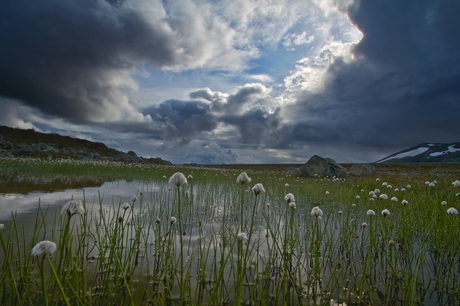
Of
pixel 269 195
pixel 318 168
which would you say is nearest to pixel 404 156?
pixel 318 168

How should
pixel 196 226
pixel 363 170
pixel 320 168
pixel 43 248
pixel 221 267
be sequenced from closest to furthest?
1. pixel 43 248
2. pixel 221 267
3. pixel 196 226
4. pixel 363 170
5. pixel 320 168

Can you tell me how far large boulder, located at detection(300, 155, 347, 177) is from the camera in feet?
70.7

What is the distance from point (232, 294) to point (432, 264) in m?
3.57

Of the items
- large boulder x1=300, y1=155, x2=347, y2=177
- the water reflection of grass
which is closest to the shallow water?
the water reflection of grass

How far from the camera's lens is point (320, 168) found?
21797 mm

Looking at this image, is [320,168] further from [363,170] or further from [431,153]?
[431,153]

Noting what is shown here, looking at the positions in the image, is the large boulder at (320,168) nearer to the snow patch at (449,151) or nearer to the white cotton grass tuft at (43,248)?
the white cotton grass tuft at (43,248)

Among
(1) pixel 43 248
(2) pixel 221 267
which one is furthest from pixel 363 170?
(1) pixel 43 248

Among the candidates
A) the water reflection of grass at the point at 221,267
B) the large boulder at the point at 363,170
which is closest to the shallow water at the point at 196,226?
the water reflection of grass at the point at 221,267

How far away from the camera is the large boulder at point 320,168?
21.5m

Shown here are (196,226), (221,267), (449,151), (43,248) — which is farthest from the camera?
(449,151)

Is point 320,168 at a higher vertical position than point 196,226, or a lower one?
higher

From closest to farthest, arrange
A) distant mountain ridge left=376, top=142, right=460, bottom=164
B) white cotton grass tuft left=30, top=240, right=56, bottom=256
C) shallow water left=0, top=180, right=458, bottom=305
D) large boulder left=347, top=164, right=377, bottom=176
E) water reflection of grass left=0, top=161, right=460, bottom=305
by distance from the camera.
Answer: white cotton grass tuft left=30, top=240, right=56, bottom=256, water reflection of grass left=0, top=161, right=460, bottom=305, shallow water left=0, top=180, right=458, bottom=305, large boulder left=347, top=164, right=377, bottom=176, distant mountain ridge left=376, top=142, right=460, bottom=164

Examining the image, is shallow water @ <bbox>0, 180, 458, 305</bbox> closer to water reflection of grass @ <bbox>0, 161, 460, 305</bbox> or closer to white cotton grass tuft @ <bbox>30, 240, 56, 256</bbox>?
water reflection of grass @ <bbox>0, 161, 460, 305</bbox>
